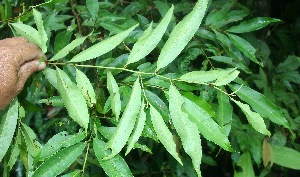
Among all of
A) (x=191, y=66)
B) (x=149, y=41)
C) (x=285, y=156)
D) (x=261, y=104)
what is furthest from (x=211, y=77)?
(x=285, y=156)

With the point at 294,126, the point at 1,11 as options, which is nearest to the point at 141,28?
the point at 1,11

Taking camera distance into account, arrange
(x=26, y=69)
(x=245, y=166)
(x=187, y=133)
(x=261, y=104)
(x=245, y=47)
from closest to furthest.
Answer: (x=187, y=133) → (x=26, y=69) → (x=261, y=104) → (x=245, y=47) → (x=245, y=166)

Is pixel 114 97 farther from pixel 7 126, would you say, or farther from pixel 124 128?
pixel 7 126

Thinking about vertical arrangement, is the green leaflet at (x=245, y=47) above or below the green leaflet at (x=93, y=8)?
below

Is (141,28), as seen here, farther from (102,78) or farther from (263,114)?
(263,114)

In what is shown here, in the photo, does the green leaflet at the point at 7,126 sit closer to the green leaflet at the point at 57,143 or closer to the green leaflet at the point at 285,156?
the green leaflet at the point at 57,143

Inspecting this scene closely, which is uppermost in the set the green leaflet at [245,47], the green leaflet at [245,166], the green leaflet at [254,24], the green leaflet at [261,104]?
the green leaflet at [254,24]

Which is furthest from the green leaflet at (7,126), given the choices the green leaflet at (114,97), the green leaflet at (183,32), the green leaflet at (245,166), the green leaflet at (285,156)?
the green leaflet at (285,156)
